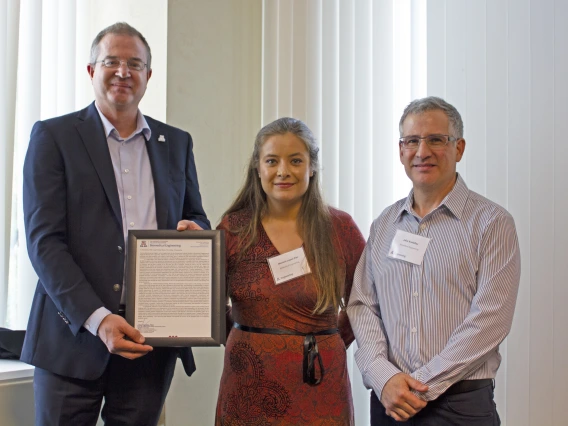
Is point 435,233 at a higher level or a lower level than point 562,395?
higher

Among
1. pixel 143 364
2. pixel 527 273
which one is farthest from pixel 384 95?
pixel 143 364

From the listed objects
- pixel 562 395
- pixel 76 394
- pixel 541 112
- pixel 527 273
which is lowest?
pixel 562 395

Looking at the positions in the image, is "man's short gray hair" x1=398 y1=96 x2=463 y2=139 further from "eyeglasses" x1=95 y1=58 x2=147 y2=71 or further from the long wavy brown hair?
"eyeglasses" x1=95 y1=58 x2=147 y2=71

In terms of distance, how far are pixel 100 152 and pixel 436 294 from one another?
122 centimetres

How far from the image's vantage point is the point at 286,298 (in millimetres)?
1991

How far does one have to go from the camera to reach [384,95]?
3.19 m

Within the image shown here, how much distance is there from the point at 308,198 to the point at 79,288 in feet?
2.82

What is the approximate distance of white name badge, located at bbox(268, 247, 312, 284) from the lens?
2.01 meters

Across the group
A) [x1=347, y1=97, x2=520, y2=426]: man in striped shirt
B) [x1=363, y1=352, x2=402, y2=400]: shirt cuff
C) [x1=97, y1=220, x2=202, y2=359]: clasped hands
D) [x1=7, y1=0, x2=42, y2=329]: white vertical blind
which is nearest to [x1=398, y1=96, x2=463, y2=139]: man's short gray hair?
[x1=347, y1=97, x2=520, y2=426]: man in striped shirt

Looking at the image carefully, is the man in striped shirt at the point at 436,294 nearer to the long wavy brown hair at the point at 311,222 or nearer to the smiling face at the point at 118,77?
the long wavy brown hair at the point at 311,222

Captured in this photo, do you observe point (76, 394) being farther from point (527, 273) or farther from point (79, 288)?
point (527, 273)

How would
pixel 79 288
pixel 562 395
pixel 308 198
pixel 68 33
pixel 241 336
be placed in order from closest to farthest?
pixel 79 288
pixel 241 336
pixel 308 198
pixel 562 395
pixel 68 33

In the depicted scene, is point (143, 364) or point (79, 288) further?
point (143, 364)

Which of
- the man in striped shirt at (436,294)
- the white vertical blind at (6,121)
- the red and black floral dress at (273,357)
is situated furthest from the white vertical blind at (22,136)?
the man in striped shirt at (436,294)
